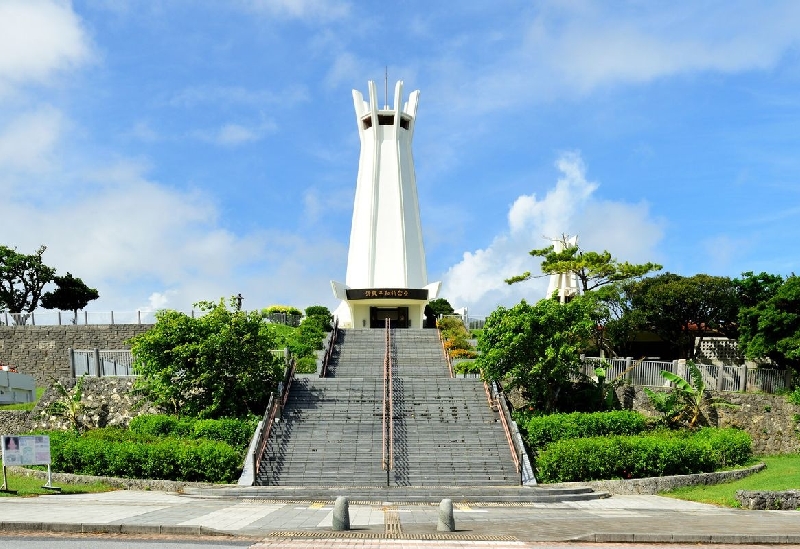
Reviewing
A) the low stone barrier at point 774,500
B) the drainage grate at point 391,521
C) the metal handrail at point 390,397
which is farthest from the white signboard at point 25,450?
the low stone barrier at point 774,500

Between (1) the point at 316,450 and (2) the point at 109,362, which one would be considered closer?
(1) the point at 316,450

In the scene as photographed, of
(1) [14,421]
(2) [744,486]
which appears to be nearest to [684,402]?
(2) [744,486]

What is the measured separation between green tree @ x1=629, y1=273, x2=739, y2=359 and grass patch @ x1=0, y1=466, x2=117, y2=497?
72.6 feet

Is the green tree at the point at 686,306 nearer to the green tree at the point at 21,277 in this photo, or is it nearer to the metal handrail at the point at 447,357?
the metal handrail at the point at 447,357

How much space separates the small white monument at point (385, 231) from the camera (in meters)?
39.7

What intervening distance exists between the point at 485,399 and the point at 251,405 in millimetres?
7568

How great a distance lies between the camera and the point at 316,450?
18953 millimetres

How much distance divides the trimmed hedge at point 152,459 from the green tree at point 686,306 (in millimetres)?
19424

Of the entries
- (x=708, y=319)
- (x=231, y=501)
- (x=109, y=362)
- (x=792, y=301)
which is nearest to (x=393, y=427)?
(x=231, y=501)

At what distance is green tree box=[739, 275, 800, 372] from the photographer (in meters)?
21.8

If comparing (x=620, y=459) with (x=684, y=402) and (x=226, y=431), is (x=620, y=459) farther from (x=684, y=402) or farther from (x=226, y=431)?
(x=226, y=431)

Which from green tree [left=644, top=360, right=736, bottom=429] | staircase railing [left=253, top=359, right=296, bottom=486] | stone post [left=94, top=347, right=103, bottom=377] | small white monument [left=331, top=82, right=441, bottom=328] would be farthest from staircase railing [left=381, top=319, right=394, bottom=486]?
small white monument [left=331, top=82, right=441, bottom=328]

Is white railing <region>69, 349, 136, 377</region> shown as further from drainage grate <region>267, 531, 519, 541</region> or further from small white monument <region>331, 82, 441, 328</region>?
drainage grate <region>267, 531, 519, 541</region>

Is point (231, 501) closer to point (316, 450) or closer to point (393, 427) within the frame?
point (316, 450)
